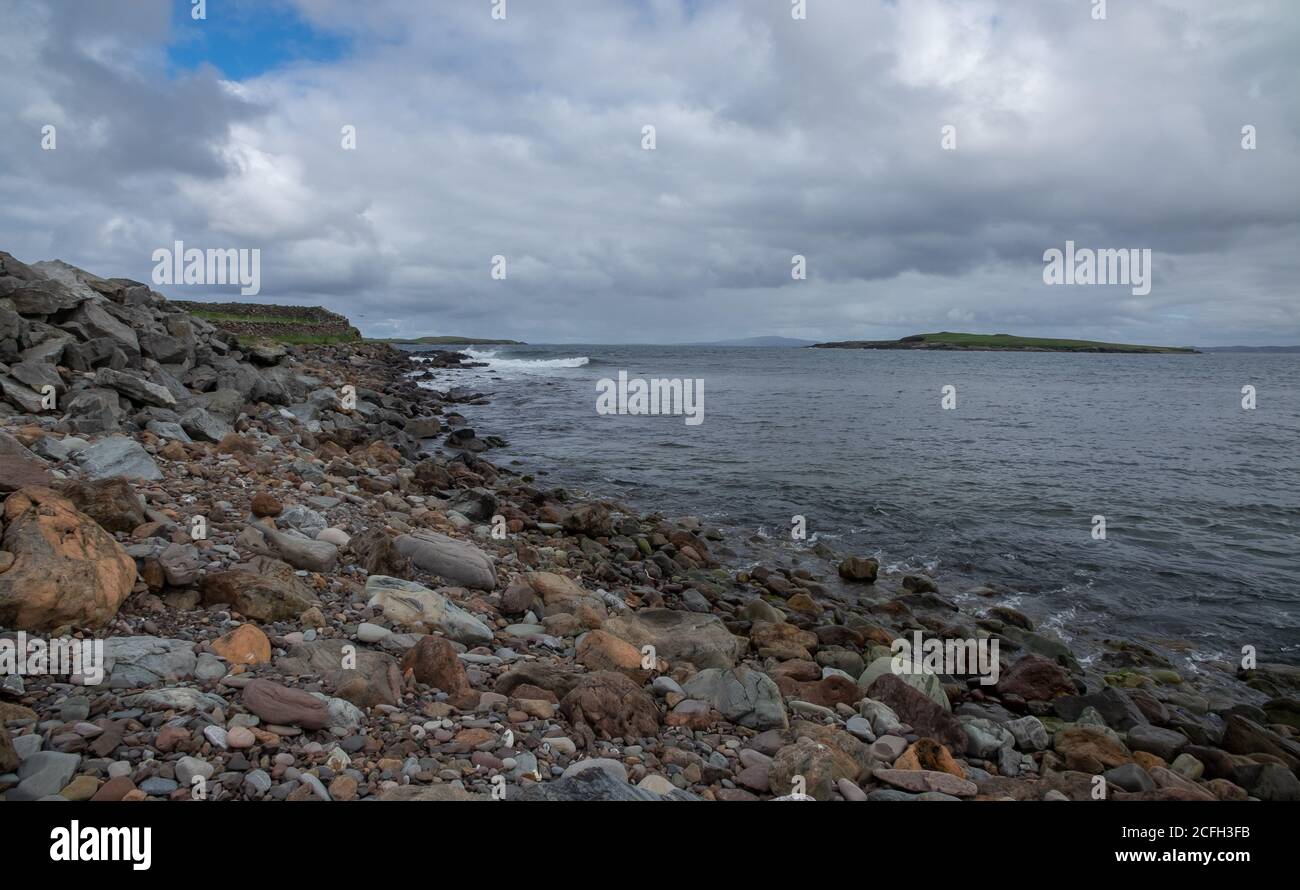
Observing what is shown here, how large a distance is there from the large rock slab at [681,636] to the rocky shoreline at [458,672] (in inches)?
2.0

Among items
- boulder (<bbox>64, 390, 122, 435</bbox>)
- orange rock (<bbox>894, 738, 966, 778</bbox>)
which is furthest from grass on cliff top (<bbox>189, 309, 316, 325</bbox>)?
orange rock (<bbox>894, 738, 966, 778</bbox>)

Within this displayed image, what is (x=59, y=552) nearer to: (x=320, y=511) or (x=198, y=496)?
(x=198, y=496)

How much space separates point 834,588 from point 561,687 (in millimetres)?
8691

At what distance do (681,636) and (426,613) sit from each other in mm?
3158

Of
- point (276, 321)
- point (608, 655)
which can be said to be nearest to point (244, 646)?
point (608, 655)

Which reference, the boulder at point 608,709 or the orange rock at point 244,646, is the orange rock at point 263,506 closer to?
the orange rock at point 244,646

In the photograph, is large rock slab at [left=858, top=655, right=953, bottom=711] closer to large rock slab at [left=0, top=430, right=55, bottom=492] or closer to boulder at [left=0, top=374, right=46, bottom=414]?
large rock slab at [left=0, top=430, right=55, bottom=492]

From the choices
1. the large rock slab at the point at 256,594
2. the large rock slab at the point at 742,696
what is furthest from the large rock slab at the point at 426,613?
the large rock slab at the point at 742,696

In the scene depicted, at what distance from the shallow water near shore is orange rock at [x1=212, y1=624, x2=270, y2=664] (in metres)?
11.4

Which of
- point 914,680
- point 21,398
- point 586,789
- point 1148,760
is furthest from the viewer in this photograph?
point 21,398

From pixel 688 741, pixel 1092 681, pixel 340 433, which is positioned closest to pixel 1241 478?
pixel 1092 681

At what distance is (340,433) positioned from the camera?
20.7 m

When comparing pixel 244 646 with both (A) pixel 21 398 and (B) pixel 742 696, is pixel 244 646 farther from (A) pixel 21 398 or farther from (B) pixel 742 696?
(A) pixel 21 398

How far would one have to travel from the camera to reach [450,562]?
9.38 meters
